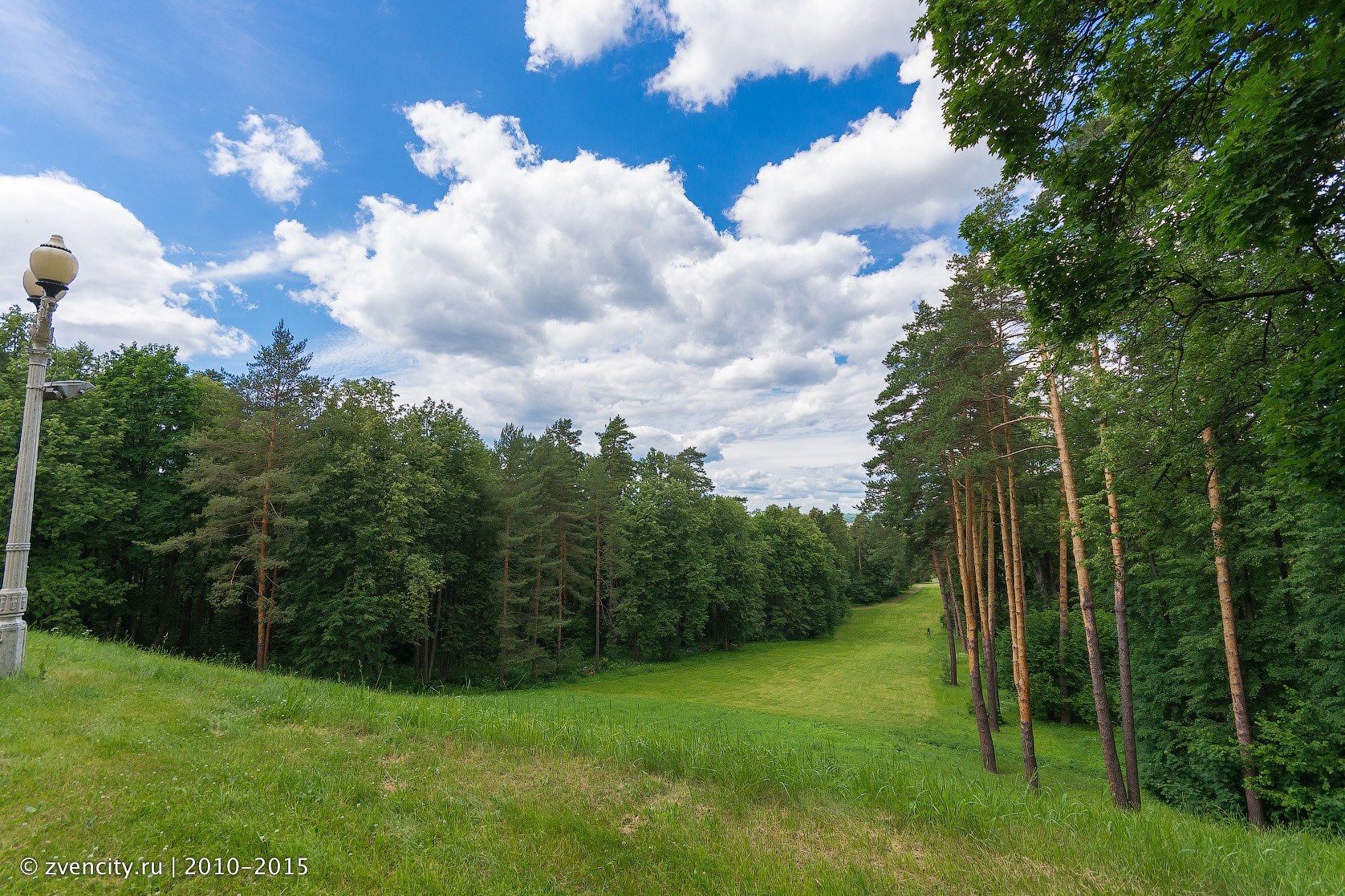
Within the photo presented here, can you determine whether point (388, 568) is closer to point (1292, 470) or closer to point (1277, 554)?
point (1292, 470)

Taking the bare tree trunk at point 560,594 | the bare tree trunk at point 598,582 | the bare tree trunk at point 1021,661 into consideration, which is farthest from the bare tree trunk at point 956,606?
the bare tree trunk at point 560,594

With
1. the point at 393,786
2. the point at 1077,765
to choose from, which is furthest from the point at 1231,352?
the point at 1077,765

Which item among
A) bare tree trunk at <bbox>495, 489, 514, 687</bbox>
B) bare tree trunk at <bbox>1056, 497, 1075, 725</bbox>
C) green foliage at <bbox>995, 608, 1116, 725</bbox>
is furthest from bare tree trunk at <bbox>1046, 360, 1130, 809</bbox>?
bare tree trunk at <bbox>495, 489, 514, 687</bbox>

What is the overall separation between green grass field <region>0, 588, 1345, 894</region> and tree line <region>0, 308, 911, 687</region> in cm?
1015

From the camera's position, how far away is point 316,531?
77.2 feet

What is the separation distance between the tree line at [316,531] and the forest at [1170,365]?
565 inches

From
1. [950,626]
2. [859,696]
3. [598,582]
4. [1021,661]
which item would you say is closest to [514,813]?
[1021,661]

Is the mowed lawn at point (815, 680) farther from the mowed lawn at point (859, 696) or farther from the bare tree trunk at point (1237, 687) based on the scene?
the bare tree trunk at point (1237, 687)

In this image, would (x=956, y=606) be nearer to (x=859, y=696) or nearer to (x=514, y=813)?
(x=859, y=696)

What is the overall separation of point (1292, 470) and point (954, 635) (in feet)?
118

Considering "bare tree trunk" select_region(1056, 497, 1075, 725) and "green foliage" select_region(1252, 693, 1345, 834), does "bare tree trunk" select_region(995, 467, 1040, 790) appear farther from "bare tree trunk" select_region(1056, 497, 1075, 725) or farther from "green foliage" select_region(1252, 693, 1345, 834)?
"bare tree trunk" select_region(1056, 497, 1075, 725)

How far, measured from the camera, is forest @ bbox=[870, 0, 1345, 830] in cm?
350

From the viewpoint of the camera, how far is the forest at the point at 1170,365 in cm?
350

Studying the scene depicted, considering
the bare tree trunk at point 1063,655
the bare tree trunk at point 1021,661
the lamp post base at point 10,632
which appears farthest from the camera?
the bare tree trunk at point 1063,655
